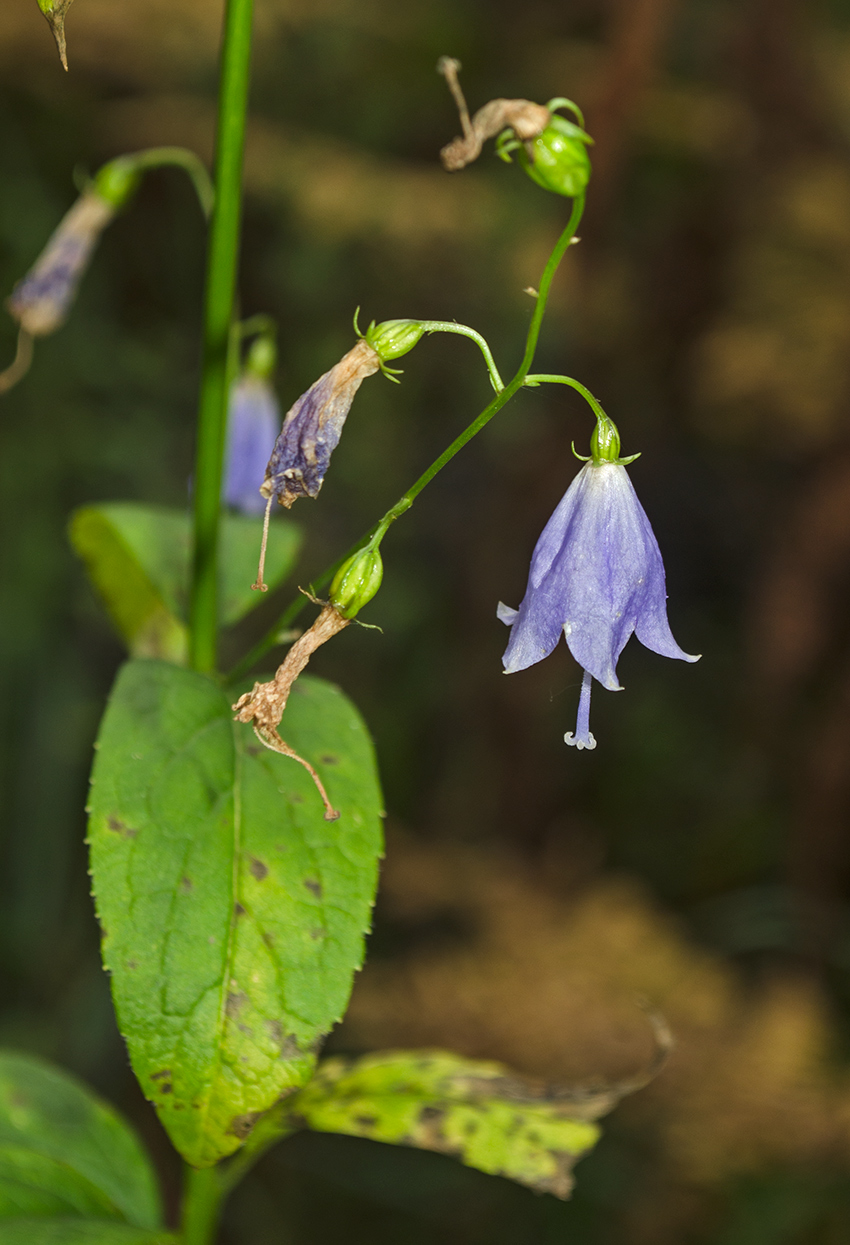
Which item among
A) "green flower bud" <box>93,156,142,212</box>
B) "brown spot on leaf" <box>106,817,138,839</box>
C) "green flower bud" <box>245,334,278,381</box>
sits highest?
"green flower bud" <box>93,156,142,212</box>

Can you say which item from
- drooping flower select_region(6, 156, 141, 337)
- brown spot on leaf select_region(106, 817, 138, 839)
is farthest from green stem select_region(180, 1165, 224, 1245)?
drooping flower select_region(6, 156, 141, 337)

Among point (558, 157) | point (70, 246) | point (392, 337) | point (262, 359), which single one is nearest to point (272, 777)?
point (392, 337)

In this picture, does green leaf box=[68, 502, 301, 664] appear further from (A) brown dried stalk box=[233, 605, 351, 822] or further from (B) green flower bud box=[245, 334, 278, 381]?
Result: (A) brown dried stalk box=[233, 605, 351, 822]

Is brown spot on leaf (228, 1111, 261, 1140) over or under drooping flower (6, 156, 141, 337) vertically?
under

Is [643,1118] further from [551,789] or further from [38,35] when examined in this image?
[38,35]

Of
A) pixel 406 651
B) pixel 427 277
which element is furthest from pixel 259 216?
pixel 406 651

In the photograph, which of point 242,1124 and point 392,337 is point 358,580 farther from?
point 242,1124

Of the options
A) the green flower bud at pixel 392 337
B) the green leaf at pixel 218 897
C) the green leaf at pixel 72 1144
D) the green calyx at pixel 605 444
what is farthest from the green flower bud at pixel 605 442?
the green leaf at pixel 72 1144
